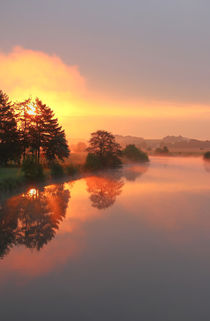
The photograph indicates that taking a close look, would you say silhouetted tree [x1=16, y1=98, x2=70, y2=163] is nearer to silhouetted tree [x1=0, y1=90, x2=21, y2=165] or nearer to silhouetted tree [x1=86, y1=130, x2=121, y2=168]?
silhouetted tree [x1=0, y1=90, x2=21, y2=165]

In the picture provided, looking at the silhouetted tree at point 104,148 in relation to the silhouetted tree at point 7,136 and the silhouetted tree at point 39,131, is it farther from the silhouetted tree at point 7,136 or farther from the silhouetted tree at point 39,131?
the silhouetted tree at point 7,136

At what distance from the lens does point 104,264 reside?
9797 millimetres

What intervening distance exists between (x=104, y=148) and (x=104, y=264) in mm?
50205

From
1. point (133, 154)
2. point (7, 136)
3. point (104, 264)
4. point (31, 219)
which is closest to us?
point (104, 264)

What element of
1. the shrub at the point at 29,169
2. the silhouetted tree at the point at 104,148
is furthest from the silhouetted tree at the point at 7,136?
the silhouetted tree at the point at 104,148

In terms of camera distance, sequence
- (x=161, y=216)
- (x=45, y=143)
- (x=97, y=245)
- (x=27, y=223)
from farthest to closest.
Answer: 1. (x=45, y=143)
2. (x=161, y=216)
3. (x=27, y=223)
4. (x=97, y=245)

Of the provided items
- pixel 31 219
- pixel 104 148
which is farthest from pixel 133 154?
pixel 31 219

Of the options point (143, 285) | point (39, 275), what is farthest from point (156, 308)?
point (39, 275)

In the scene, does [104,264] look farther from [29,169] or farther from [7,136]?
[7,136]

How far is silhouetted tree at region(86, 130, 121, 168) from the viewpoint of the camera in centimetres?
5881

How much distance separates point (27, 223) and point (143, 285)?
9473 millimetres

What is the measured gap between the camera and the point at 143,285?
8.27 m

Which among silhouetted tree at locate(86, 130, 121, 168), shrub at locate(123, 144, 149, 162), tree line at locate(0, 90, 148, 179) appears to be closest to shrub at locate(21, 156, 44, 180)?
tree line at locate(0, 90, 148, 179)

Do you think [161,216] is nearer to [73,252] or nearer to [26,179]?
[73,252]
